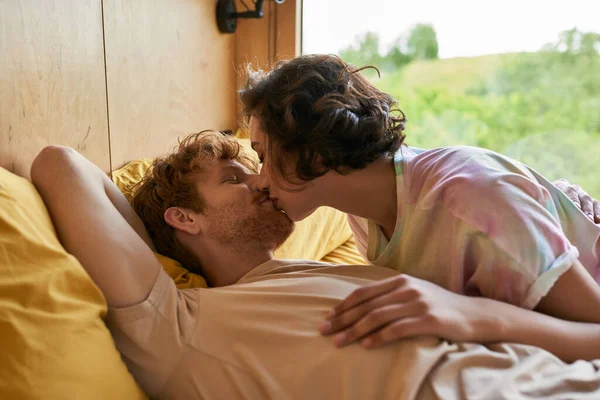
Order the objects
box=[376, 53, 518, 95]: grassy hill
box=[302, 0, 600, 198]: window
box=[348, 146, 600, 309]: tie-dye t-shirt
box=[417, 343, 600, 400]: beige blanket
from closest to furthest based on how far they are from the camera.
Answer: box=[417, 343, 600, 400]: beige blanket, box=[348, 146, 600, 309]: tie-dye t-shirt, box=[302, 0, 600, 198]: window, box=[376, 53, 518, 95]: grassy hill

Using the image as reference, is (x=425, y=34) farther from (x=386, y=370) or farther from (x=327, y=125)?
(x=386, y=370)

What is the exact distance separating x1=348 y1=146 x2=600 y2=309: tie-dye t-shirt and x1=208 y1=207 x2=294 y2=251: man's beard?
226 millimetres

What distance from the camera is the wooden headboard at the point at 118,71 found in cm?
118

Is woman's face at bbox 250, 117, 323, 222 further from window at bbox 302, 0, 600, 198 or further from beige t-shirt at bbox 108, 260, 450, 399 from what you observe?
window at bbox 302, 0, 600, 198

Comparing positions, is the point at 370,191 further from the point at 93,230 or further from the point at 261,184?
the point at 93,230

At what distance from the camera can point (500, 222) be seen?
1.00 meters

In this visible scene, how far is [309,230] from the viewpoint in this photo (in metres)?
1.83

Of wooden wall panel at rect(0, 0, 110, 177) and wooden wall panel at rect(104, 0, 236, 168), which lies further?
wooden wall panel at rect(104, 0, 236, 168)

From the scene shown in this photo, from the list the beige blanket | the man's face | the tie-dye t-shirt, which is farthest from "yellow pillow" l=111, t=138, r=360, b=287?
the beige blanket

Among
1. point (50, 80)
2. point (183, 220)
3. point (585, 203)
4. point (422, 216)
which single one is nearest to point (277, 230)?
point (183, 220)

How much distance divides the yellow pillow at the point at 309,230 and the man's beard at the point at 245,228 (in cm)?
25

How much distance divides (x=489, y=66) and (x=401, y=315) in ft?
5.44

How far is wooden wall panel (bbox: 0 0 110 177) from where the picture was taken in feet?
3.73

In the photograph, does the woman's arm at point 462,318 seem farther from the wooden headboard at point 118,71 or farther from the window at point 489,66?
the window at point 489,66
